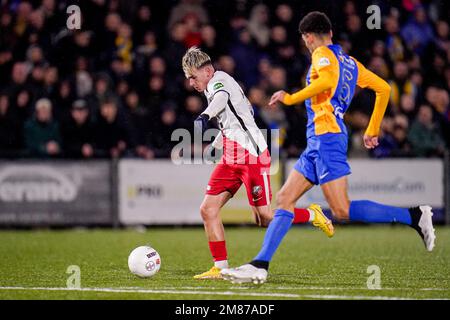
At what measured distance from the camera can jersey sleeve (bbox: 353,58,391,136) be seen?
314 inches

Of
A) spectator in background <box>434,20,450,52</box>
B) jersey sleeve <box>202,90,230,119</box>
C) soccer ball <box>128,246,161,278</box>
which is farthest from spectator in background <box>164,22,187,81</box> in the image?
soccer ball <box>128,246,161,278</box>

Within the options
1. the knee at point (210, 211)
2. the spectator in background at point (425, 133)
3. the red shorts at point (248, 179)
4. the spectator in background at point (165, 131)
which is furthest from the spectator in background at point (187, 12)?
the knee at point (210, 211)

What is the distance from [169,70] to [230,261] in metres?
6.59

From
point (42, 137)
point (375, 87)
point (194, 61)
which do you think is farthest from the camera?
point (42, 137)

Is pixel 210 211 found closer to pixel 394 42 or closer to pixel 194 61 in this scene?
pixel 194 61

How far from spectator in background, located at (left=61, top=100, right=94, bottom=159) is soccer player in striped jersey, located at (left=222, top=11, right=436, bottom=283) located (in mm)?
7933

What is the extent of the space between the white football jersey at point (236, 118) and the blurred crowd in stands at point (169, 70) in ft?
21.3

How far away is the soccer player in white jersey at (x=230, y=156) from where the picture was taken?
8.57 meters

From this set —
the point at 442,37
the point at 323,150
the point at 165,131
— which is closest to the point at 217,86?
the point at 323,150

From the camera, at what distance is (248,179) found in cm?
868

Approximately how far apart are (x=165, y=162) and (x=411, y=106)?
457 cm

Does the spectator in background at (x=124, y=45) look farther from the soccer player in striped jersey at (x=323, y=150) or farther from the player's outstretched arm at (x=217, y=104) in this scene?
the soccer player in striped jersey at (x=323, y=150)

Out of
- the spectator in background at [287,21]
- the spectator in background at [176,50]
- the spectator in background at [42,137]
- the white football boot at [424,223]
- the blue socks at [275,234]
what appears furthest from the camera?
the spectator in background at [287,21]

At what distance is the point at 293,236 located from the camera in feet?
46.0
